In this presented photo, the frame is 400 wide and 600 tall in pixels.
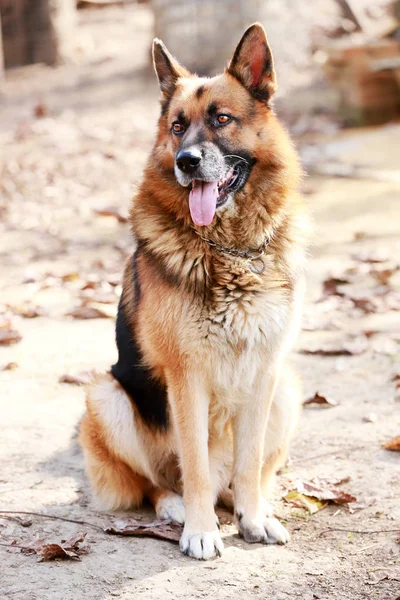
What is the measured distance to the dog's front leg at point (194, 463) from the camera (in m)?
3.44

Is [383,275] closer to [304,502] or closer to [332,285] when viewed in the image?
[332,285]

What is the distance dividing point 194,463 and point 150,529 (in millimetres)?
383

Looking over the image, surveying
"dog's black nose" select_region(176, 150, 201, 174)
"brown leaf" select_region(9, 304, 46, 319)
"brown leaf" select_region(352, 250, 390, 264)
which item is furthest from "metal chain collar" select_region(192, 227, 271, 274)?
"brown leaf" select_region(352, 250, 390, 264)

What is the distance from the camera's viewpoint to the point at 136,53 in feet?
47.9

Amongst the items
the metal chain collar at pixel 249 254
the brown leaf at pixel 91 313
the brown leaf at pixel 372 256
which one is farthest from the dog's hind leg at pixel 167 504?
the brown leaf at pixel 372 256

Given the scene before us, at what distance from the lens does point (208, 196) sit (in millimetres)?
3557

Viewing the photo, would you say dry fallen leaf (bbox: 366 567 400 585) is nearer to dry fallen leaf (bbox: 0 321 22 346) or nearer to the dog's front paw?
the dog's front paw

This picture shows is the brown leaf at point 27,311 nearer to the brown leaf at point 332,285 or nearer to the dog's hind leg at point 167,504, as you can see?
the brown leaf at point 332,285

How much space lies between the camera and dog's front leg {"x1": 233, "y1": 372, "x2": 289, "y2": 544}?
11.8 feet

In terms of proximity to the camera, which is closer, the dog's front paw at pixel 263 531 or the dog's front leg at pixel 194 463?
the dog's front leg at pixel 194 463

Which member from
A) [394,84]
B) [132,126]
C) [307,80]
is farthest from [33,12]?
[394,84]

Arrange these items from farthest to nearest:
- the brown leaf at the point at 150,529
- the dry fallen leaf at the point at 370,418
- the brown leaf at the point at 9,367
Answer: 1. the brown leaf at the point at 9,367
2. the dry fallen leaf at the point at 370,418
3. the brown leaf at the point at 150,529

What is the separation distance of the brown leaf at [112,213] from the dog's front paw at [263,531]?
5227mm

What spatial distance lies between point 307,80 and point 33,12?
4787mm
